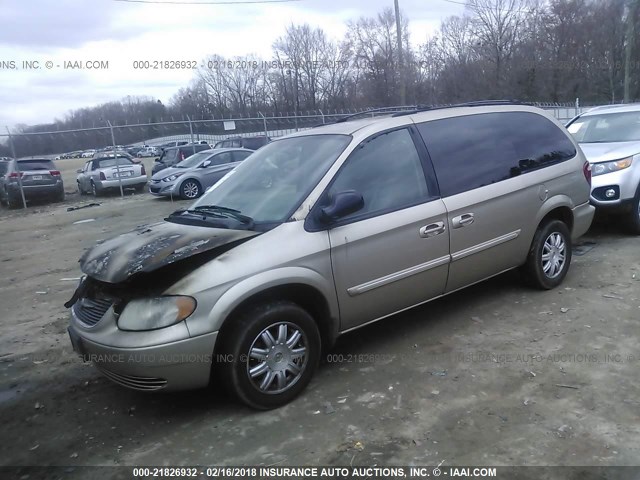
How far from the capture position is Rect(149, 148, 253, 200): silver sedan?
1576cm

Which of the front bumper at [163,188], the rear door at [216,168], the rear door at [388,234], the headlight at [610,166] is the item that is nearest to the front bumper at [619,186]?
the headlight at [610,166]

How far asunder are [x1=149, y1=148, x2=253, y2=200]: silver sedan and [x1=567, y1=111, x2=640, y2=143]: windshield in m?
10.1

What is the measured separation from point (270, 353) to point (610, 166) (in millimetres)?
5744

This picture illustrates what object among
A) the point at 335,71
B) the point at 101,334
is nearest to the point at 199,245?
the point at 101,334

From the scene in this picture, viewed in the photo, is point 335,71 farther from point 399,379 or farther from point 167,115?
point 399,379

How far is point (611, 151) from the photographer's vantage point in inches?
275

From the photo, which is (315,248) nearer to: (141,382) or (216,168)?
(141,382)

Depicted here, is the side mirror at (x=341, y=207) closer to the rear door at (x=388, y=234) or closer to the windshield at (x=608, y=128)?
the rear door at (x=388, y=234)

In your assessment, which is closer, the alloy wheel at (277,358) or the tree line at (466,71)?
the alloy wheel at (277,358)

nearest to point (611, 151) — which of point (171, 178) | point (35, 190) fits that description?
point (171, 178)

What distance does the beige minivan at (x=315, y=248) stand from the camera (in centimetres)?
312

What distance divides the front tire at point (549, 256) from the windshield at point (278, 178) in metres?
2.33

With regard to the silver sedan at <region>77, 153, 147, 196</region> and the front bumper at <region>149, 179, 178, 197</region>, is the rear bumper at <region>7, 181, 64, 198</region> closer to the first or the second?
the silver sedan at <region>77, 153, 147, 196</region>

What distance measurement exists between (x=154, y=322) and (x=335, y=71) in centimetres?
4784
